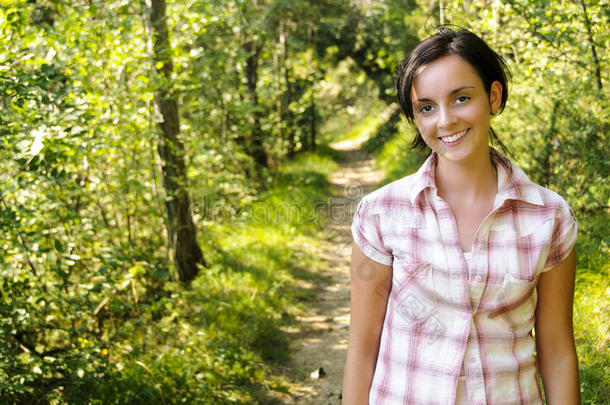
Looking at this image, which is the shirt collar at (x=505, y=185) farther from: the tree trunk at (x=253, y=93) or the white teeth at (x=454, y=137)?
the tree trunk at (x=253, y=93)

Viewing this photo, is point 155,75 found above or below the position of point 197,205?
above

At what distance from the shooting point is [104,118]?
15.9 feet

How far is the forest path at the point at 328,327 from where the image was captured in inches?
182

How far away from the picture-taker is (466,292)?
1.48 m

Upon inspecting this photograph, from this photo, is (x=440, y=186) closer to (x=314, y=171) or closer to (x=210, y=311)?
(x=210, y=311)

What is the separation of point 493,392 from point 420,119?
812mm

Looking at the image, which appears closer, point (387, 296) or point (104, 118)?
point (387, 296)

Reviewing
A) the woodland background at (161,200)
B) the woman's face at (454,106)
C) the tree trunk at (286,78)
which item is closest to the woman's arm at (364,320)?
the woman's face at (454,106)

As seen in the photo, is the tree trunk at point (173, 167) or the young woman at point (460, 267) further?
the tree trunk at point (173, 167)

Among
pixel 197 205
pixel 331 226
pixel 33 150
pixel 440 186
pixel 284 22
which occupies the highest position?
pixel 284 22

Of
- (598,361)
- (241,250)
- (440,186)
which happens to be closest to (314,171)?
(241,250)

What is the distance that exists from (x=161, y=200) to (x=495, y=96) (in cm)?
481

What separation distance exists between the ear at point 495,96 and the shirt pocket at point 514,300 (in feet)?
1.70

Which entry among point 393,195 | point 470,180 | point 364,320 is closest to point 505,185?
point 470,180
